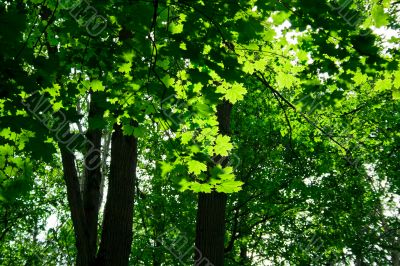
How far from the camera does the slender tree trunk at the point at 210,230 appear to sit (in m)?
6.16

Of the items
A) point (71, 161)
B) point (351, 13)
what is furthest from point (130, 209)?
point (351, 13)

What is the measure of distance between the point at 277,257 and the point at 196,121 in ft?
37.3

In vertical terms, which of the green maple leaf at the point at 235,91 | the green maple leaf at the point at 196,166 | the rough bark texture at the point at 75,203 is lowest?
the rough bark texture at the point at 75,203

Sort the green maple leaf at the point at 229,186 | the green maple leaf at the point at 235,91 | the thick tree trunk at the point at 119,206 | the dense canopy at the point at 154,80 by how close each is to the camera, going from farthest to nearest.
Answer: the thick tree trunk at the point at 119,206 < the green maple leaf at the point at 235,91 < the green maple leaf at the point at 229,186 < the dense canopy at the point at 154,80

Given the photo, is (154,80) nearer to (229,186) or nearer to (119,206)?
(229,186)

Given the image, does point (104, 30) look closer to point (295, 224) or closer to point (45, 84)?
point (45, 84)

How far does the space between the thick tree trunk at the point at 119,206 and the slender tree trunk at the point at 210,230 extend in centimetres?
172

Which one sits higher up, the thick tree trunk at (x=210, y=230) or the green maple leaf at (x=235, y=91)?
the green maple leaf at (x=235, y=91)

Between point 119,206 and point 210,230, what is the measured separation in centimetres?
204

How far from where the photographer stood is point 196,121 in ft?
13.0

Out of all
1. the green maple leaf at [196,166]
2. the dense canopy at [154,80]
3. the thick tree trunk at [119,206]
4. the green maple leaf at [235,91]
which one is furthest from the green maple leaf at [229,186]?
the thick tree trunk at [119,206]

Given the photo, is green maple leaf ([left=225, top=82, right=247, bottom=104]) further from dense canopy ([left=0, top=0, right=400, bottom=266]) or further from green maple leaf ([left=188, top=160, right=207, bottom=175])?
green maple leaf ([left=188, top=160, right=207, bottom=175])

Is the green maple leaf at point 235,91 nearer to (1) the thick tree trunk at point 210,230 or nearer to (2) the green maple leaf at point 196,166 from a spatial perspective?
(2) the green maple leaf at point 196,166

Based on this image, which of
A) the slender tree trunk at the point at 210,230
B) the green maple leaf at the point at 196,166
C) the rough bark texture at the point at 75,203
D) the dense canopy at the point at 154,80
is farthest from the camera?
the slender tree trunk at the point at 210,230
